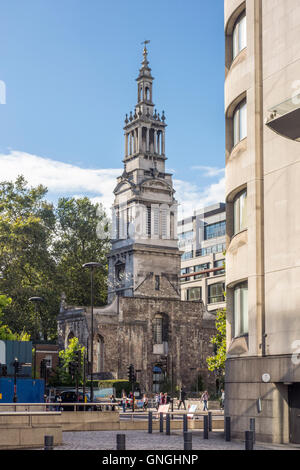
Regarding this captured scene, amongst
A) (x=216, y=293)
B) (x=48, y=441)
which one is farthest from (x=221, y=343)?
(x=216, y=293)

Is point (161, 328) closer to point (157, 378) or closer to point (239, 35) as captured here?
point (157, 378)

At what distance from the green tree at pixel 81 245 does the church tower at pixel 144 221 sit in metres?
8.53

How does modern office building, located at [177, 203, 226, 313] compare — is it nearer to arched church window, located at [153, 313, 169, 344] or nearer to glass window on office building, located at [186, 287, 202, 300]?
glass window on office building, located at [186, 287, 202, 300]

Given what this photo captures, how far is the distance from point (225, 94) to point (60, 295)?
62.8m

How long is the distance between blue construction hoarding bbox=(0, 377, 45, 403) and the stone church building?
104ft

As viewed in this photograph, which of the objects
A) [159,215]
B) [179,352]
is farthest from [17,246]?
[179,352]

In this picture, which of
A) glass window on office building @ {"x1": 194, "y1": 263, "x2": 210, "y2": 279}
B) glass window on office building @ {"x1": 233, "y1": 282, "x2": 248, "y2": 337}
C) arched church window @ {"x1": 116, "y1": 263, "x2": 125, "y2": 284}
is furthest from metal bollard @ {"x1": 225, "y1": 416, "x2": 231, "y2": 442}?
glass window on office building @ {"x1": 194, "y1": 263, "x2": 210, "y2": 279}

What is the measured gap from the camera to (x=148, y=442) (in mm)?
26000

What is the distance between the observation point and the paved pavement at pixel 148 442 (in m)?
23.4

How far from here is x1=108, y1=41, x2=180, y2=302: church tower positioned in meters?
83.9

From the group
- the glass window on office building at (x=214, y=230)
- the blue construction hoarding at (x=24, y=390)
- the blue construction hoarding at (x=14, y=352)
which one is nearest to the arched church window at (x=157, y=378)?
the blue construction hoarding at (x=14, y=352)

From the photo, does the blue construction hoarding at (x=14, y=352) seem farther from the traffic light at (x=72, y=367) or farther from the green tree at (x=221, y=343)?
the green tree at (x=221, y=343)
